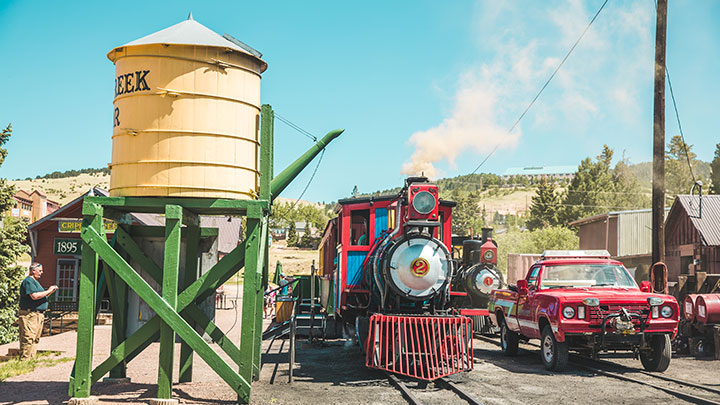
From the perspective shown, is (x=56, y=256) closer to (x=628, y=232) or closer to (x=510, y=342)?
(x=510, y=342)

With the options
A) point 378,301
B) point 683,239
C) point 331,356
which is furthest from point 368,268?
point 683,239

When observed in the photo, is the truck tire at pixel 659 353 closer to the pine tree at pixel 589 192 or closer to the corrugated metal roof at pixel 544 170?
the pine tree at pixel 589 192

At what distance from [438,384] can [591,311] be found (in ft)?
9.24

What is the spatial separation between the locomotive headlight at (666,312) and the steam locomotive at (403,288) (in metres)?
3.13

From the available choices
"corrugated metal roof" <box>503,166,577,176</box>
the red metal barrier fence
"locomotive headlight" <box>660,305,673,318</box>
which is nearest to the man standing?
the red metal barrier fence

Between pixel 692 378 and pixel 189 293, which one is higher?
pixel 189 293

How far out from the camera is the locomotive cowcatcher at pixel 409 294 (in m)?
10.2

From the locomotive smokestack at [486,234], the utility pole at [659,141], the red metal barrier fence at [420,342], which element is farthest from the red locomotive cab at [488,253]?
the red metal barrier fence at [420,342]

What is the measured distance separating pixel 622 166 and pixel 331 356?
7855 cm

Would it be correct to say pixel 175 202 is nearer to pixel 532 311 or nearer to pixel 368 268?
pixel 368 268

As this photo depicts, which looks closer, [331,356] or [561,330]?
[561,330]

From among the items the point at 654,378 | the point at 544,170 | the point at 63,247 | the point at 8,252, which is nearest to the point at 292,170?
the point at 8,252

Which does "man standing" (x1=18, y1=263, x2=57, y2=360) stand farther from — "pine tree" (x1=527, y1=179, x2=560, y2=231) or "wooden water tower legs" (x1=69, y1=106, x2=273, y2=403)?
"pine tree" (x1=527, y1=179, x2=560, y2=231)

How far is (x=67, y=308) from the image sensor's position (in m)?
19.9
